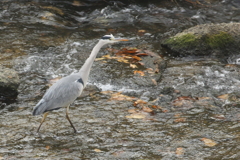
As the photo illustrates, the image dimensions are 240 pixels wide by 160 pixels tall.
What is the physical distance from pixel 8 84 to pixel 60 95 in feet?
4.64

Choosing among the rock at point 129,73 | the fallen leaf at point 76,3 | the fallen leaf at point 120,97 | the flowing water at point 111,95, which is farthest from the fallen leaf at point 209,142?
the fallen leaf at point 76,3

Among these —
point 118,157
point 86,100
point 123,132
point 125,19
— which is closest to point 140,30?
point 125,19

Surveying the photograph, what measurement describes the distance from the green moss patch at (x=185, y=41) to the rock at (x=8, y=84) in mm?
4129

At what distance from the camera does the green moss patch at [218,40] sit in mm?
8750

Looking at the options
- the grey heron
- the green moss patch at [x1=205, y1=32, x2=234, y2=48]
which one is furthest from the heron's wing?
the green moss patch at [x1=205, y1=32, x2=234, y2=48]

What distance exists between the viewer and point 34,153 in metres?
4.82

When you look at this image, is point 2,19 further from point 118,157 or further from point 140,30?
point 118,157

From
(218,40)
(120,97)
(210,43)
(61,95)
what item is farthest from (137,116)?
(218,40)

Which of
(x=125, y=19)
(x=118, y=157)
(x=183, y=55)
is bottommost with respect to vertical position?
(x=118, y=157)

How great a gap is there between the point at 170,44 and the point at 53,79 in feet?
10.4

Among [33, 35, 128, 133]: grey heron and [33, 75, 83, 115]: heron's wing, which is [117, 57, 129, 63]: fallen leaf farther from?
[33, 75, 83, 115]: heron's wing

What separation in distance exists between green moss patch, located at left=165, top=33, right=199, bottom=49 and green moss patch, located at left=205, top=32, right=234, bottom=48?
305 millimetres

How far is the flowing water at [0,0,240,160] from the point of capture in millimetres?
Result: 5043

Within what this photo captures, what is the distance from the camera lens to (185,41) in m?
8.83
